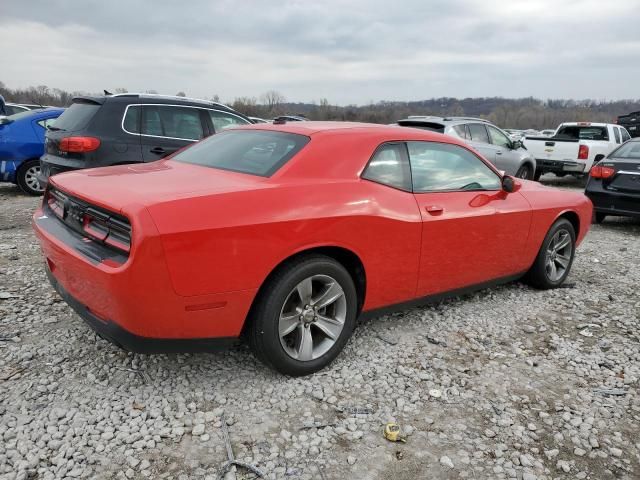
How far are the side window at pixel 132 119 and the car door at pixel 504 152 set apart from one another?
6.93 metres

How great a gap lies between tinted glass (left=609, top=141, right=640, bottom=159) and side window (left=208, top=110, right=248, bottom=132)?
595 centimetres

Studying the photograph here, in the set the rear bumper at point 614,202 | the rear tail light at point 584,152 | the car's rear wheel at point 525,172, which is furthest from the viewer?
the rear tail light at point 584,152

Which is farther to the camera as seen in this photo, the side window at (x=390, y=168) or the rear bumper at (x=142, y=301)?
the side window at (x=390, y=168)

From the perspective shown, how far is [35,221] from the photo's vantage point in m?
3.22

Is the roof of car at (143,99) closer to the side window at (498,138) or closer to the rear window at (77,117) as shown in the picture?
the rear window at (77,117)

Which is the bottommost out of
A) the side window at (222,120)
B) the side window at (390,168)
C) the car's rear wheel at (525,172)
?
the car's rear wheel at (525,172)

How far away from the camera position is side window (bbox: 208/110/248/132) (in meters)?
7.36

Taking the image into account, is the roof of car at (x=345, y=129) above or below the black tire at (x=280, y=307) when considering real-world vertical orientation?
above

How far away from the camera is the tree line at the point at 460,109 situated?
192ft

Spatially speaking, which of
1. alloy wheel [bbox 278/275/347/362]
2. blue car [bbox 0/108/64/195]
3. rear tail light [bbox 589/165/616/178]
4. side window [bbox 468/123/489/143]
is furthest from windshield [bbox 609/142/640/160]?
blue car [bbox 0/108/64/195]

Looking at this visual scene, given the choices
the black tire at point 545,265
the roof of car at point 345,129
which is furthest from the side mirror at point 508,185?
the black tire at point 545,265

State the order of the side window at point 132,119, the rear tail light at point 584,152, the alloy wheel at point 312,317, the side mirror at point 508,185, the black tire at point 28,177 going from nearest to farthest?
1. the alloy wheel at point 312,317
2. the side mirror at point 508,185
3. the side window at point 132,119
4. the black tire at point 28,177
5. the rear tail light at point 584,152

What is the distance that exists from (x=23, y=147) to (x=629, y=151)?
972 cm

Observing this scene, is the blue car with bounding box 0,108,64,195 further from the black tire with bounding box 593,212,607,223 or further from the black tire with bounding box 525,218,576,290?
the black tire with bounding box 593,212,607,223
